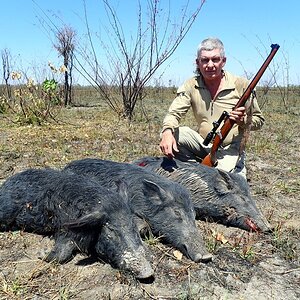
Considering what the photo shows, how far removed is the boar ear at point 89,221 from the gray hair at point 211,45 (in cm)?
261

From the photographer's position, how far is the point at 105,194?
342cm

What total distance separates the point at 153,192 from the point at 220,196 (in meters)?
0.86

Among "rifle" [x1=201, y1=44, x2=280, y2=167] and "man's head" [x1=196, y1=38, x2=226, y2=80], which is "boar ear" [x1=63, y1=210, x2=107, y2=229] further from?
"man's head" [x1=196, y1=38, x2=226, y2=80]

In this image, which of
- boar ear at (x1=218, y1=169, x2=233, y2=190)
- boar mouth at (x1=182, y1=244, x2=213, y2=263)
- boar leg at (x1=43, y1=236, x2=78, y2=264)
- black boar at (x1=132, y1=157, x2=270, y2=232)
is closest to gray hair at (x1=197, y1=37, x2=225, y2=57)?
black boar at (x1=132, y1=157, x2=270, y2=232)

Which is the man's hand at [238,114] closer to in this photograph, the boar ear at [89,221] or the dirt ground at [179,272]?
the dirt ground at [179,272]

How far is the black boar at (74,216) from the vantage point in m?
3.09

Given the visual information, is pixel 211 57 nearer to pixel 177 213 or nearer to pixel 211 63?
pixel 211 63

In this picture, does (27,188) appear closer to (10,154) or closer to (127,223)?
(127,223)

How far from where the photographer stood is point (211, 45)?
16.0 feet

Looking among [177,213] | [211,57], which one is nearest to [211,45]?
[211,57]

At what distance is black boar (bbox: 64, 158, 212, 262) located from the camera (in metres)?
3.39

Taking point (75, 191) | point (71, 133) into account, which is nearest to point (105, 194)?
point (75, 191)

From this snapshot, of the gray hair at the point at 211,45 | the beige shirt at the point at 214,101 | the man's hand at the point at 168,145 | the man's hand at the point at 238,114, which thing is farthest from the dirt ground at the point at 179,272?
the gray hair at the point at 211,45

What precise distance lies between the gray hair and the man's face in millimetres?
38
